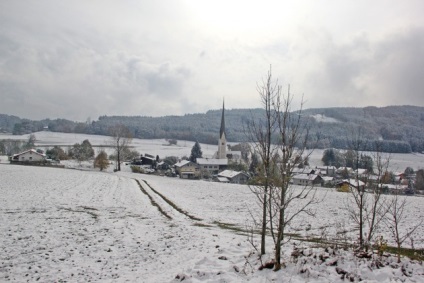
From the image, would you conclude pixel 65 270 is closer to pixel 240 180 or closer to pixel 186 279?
pixel 186 279

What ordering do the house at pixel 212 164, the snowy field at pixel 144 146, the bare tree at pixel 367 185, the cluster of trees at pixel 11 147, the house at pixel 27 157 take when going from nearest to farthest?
the bare tree at pixel 367 185
the house at pixel 27 157
the house at pixel 212 164
the cluster of trees at pixel 11 147
the snowy field at pixel 144 146

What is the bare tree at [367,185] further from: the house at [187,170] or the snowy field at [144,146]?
the snowy field at [144,146]

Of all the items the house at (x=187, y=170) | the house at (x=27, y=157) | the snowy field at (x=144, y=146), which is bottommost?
the house at (x=187, y=170)

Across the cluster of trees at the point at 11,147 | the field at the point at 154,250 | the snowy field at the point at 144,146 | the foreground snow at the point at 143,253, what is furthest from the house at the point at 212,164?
the foreground snow at the point at 143,253

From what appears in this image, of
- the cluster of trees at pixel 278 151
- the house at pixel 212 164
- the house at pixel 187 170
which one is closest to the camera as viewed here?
the cluster of trees at pixel 278 151

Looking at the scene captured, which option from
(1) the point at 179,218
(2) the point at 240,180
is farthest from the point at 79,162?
(1) the point at 179,218

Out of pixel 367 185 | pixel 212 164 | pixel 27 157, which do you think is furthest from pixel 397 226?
pixel 27 157

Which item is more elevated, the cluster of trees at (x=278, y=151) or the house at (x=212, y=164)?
the cluster of trees at (x=278, y=151)

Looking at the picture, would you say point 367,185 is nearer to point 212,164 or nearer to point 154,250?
point 154,250

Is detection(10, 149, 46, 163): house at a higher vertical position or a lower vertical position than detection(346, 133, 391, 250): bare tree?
lower

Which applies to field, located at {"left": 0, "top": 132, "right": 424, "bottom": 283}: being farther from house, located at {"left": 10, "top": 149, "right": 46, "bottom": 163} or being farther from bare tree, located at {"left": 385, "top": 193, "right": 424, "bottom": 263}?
house, located at {"left": 10, "top": 149, "right": 46, "bottom": 163}

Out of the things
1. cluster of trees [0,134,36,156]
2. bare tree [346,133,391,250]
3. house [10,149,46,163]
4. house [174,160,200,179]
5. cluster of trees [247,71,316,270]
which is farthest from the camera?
cluster of trees [0,134,36,156]

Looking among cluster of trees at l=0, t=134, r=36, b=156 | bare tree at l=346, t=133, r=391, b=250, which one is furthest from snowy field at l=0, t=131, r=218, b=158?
bare tree at l=346, t=133, r=391, b=250

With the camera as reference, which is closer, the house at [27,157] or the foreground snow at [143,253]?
the foreground snow at [143,253]
